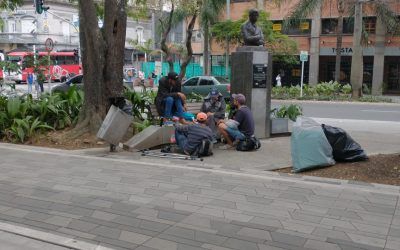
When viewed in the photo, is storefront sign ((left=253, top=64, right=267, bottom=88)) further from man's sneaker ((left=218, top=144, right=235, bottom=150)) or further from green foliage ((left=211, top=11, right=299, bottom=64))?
green foliage ((left=211, top=11, right=299, bottom=64))

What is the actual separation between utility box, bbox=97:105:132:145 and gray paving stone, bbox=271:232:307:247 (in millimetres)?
4836

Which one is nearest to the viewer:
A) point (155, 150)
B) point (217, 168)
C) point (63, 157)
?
point (217, 168)

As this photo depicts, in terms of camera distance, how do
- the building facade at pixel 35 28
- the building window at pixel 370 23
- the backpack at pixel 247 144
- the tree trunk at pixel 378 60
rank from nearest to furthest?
the backpack at pixel 247 144, the tree trunk at pixel 378 60, the building window at pixel 370 23, the building facade at pixel 35 28

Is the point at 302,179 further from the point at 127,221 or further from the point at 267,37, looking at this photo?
the point at 267,37

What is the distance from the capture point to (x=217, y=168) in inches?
314

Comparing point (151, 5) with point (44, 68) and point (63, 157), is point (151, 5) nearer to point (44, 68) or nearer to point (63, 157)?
point (44, 68)

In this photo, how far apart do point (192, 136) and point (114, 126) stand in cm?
148

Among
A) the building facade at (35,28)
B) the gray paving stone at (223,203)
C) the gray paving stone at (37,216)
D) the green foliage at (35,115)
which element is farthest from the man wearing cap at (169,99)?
the building facade at (35,28)

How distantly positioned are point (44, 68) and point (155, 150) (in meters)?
9.05

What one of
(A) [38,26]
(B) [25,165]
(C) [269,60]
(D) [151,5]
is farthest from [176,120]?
(A) [38,26]

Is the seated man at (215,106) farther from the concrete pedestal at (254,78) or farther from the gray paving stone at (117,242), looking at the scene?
the gray paving stone at (117,242)

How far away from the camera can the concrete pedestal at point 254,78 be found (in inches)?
427

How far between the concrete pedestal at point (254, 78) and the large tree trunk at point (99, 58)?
106 inches

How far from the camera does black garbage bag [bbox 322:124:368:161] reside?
26.2 feet
